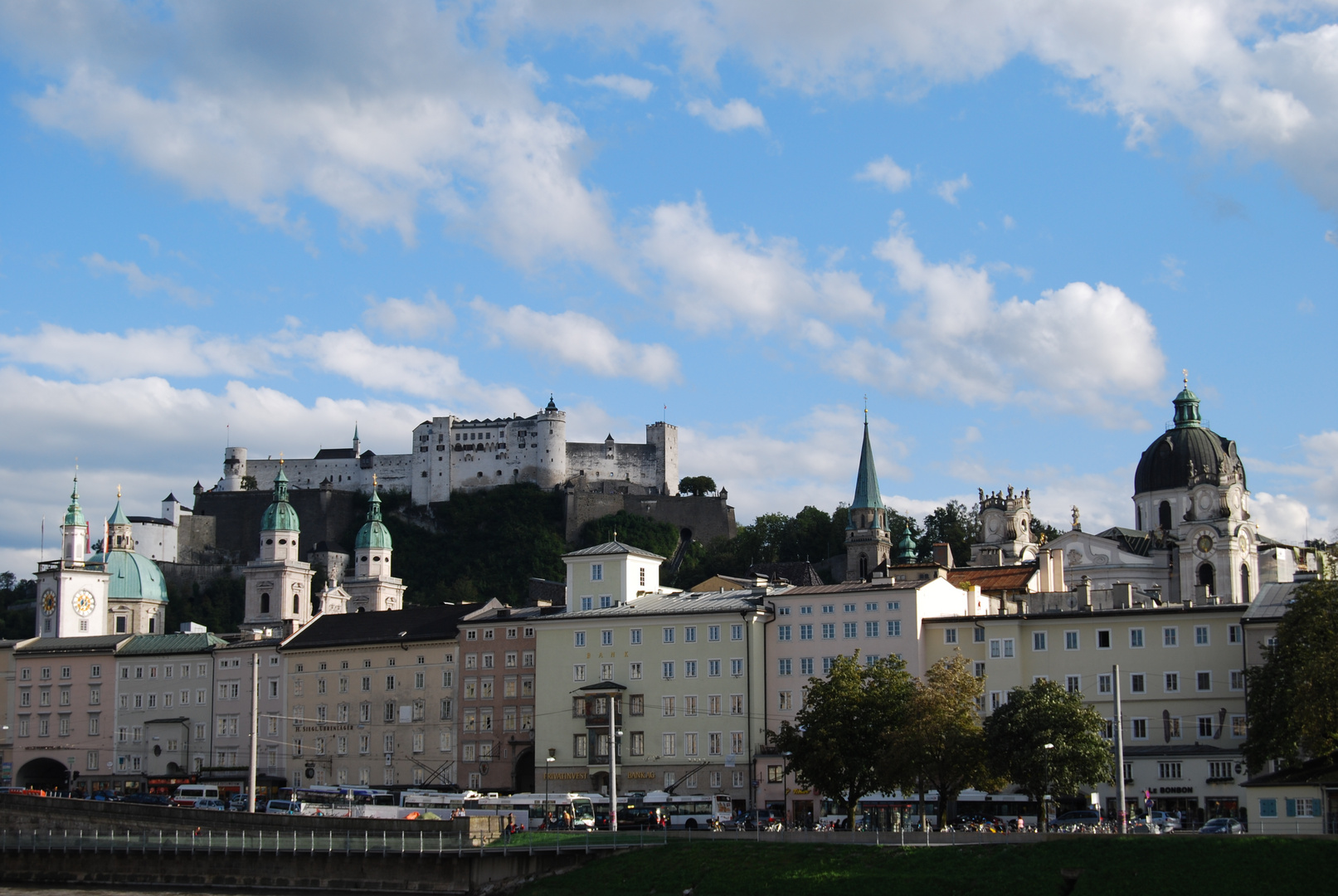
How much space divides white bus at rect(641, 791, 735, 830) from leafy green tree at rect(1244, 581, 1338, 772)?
2111 centimetres

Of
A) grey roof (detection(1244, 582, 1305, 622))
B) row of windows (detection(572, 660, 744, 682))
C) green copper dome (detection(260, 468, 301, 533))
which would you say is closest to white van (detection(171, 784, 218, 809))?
row of windows (detection(572, 660, 744, 682))

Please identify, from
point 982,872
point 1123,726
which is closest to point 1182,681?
point 1123,726

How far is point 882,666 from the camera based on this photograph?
2736 inches

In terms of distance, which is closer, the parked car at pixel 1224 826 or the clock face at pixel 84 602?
the parked car at pixel 1224 826

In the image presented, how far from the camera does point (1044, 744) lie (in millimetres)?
60906

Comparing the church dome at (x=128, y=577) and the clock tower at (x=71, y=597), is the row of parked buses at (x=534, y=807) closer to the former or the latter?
the clock tower at (x=71, y=597)

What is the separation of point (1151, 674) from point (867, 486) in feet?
252

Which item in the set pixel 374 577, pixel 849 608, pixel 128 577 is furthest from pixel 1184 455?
pixel 128 577

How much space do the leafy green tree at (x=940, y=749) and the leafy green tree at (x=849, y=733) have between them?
825 mm

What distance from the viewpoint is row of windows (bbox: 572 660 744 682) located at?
82.7 meters

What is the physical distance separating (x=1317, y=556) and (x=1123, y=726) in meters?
12.8

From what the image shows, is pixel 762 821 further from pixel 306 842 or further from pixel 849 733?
pixel 306 842

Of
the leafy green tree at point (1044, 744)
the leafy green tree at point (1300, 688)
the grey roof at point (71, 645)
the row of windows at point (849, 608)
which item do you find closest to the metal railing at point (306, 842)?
the leafy green tree at point (1044, 744)

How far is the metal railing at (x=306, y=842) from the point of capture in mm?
60219
